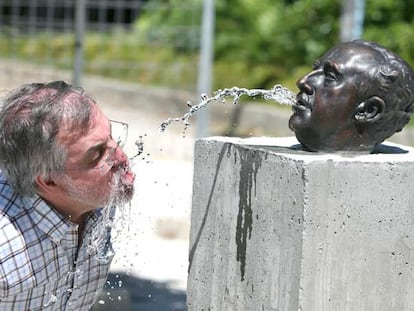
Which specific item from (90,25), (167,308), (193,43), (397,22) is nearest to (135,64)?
(90,25)

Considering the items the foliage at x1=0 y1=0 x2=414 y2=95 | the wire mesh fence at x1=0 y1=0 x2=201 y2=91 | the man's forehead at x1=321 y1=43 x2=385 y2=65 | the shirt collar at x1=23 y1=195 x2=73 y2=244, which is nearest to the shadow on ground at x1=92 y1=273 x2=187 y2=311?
the shirt collar at x1=23 y1=195 x2=73 y2=244

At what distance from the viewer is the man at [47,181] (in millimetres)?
2748

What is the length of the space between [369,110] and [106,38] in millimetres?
9671

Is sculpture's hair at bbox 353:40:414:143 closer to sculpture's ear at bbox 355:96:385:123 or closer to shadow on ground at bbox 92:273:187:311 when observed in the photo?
sculpture's ear at bbox 355:96:385:123

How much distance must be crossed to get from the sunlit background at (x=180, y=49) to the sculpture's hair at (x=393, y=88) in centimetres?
550

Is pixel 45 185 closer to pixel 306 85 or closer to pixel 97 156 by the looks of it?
pixel 97 156

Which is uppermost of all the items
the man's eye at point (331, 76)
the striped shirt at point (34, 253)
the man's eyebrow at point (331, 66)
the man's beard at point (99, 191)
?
the man's eyebrow at point (331, 66)

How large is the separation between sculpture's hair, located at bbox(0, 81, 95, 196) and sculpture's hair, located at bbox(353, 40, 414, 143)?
2.91ft

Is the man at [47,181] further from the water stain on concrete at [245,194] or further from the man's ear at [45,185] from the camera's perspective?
the water stain on concrete at [245,194]

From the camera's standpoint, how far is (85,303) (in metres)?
3.11

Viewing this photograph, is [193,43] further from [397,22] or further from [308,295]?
[308,295]

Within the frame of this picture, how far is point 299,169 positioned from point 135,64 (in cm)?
935

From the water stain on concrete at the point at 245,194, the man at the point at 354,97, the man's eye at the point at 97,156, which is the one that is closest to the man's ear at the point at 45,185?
the man's eye at the point at 97,156

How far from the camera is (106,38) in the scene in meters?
12.4
